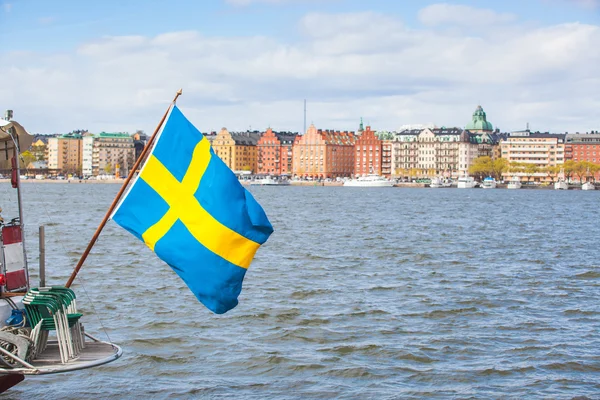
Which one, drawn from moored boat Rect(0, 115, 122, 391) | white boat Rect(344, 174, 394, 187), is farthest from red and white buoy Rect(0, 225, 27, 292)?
white boat Rect(344, 174, 394, 187)

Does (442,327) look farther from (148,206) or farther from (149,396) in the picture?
(148,206)

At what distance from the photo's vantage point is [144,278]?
86.4ft

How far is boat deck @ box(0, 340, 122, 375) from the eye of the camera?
10.4m

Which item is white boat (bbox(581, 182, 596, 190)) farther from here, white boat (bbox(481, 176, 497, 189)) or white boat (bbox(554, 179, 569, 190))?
white boat (bbox(481, 176, 497, 189))

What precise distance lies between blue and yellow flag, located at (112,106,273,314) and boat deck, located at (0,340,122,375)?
1.43 m

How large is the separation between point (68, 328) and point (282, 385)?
4341mm

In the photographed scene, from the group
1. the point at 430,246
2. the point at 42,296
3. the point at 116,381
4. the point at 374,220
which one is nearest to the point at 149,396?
the point at 116,381

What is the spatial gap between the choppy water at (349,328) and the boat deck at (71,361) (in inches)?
80.2

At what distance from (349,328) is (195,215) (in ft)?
28.1

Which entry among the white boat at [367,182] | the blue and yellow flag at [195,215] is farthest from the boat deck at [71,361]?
the white boat at [367,182]

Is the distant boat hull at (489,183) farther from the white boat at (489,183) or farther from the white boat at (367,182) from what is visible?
the white boat at (367,182)

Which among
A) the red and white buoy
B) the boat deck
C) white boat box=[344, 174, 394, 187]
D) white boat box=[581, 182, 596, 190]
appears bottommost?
white boat box=[581, 182, 596, 190]

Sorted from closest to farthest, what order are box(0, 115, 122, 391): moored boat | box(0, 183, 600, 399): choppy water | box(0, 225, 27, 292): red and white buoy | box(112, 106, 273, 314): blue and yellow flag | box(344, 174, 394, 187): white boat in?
box(0, 115, 122, 391): moored boat
box(112, 106, 273, 314): blue and yellow flag
box(0, 225, 27, 292): red and white buoy
box(0, 183, 600, 399): choppy water
box(344, 174, 394, 187): white boat

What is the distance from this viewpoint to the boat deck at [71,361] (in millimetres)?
10430
